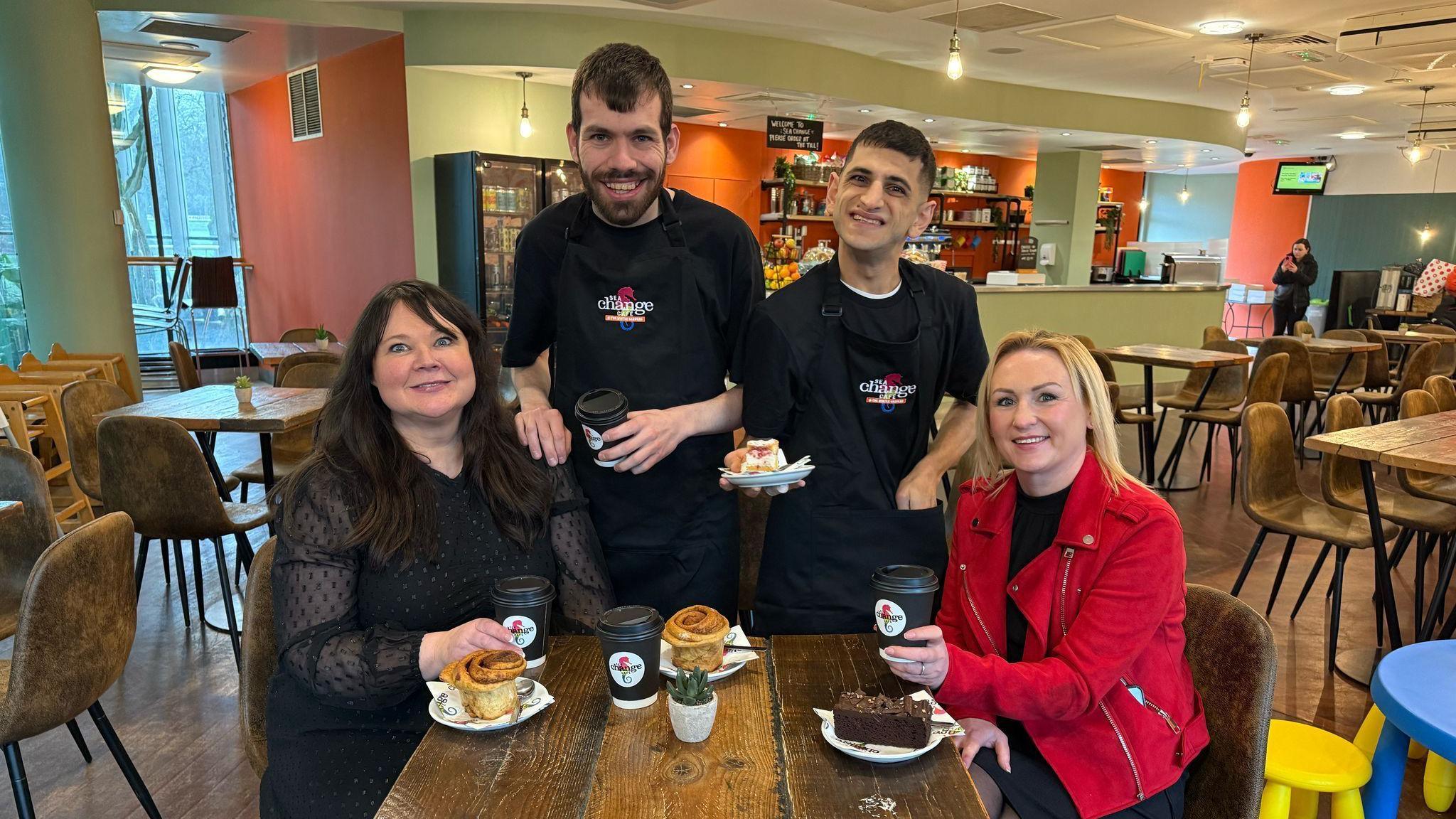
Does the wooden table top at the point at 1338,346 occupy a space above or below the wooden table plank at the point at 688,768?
below

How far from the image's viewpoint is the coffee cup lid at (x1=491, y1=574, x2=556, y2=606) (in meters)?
1.47

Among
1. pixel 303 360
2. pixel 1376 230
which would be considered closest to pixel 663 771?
pixel 303 360

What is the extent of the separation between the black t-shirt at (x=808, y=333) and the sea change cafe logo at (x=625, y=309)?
25 cm

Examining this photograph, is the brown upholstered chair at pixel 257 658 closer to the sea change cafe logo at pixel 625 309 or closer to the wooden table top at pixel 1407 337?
the sea change cafe logo at pixel 625 309

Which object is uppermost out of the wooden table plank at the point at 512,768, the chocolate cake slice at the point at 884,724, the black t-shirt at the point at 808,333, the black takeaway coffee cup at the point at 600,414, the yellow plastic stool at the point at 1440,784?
the black t-shirt at the point at 808,333

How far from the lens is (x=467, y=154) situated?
7.23 metres

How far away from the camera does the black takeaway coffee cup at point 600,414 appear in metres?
1.83

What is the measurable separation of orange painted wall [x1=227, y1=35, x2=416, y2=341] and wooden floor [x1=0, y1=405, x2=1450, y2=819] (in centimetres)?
393

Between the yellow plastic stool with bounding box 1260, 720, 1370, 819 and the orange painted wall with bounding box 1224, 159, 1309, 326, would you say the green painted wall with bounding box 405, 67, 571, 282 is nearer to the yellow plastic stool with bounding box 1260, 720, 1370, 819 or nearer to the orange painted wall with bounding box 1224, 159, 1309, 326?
the yellow plastic stool with bounding box 1260, 720, 1370, 819

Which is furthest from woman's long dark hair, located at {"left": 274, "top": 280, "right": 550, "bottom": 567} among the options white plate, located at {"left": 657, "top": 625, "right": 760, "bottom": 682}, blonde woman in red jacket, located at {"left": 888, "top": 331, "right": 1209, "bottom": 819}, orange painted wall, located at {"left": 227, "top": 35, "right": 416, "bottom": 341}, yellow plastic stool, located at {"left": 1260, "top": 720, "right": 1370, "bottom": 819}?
orange painted wall, located at {"left": 227, "top": 35, "right": 416, "bottom": 341}

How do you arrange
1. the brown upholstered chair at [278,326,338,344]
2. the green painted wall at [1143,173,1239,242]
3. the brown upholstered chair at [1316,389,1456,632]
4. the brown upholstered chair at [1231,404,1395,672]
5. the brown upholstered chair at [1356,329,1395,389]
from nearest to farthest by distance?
the brown upholstered chair at [1231,404,1395,672] → the brown upholstered chair at [1316,389,1456,632] → the brown upholstered chair at [278,326,338,344] → the brown upholstered chair at [1356,329,1395,389] → the green painted wall at [1143,173,1239,242]

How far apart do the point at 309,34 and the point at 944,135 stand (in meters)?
7.57

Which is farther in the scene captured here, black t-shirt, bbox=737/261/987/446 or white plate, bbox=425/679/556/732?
black t-shirt, bbox=737/261/987/446

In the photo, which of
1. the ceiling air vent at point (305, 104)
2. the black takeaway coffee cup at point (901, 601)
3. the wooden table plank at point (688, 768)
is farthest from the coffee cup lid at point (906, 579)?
the ceiling air vent at point (305, 104)
